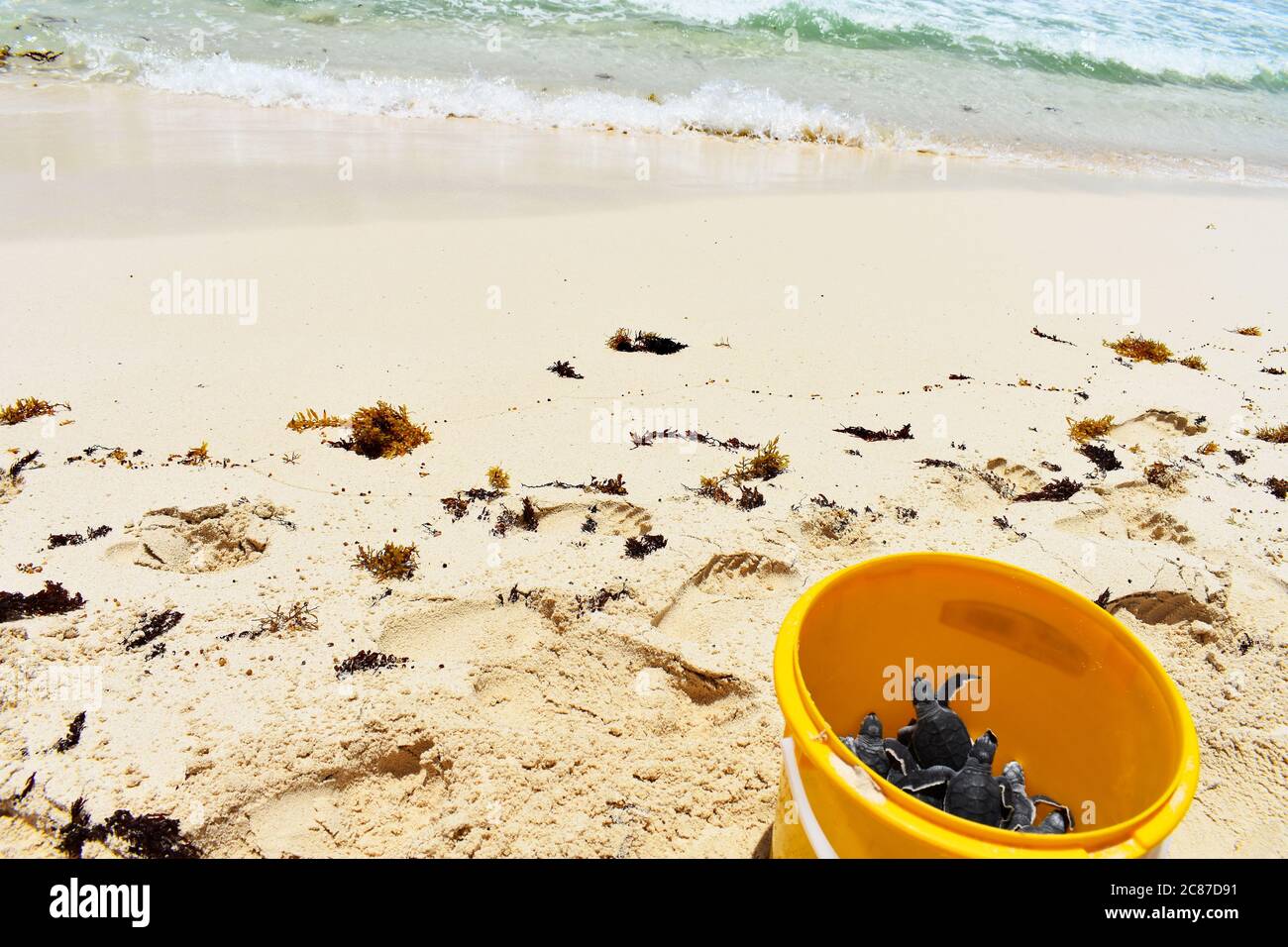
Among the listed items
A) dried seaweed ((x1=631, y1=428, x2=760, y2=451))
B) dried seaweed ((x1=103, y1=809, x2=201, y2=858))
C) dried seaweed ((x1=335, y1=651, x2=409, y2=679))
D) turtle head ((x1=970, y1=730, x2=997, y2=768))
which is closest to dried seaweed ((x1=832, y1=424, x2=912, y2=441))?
dried seaweed ((x1=631, y1=428, x2=760, y2=451))

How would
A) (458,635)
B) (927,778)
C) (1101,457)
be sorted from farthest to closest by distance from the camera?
1. (1101,457)
2. (458,635)
3. (927,778)

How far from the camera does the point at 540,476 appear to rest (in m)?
4.02

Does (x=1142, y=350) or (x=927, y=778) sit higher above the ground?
(x=1142, y=350)

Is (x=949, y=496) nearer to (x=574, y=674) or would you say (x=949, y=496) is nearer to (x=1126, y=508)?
(x=1126, y=508)

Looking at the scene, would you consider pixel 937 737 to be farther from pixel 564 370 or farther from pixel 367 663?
pixel 564 370

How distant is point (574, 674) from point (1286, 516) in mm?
3655

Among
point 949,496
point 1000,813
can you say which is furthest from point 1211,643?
point 1000,813

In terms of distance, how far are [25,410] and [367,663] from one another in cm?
284

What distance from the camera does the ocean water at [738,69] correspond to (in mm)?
11289

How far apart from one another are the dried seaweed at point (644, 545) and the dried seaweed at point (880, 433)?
1551 millimetres

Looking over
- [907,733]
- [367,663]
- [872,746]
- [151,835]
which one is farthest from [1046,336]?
[151,835]

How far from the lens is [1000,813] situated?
195 centimetres

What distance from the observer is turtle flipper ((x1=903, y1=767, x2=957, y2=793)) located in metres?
2.08

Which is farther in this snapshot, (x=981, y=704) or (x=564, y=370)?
(x=564, y=370)
